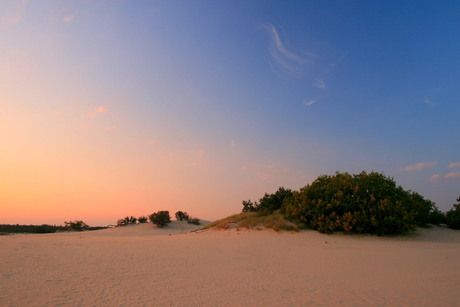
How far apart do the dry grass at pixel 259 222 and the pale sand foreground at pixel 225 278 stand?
5721 millimetres

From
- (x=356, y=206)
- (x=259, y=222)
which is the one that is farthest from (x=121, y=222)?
(x=356, y=206)

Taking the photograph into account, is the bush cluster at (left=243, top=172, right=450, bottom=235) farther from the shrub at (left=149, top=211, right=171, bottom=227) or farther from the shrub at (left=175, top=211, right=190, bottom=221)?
the shrub at (left=175, top=211, right=190, bottom=221)

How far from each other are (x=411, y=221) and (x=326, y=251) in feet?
22.1

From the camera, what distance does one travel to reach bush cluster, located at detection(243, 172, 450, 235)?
42.1 ft

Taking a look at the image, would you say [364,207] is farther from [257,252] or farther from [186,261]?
[186,261]

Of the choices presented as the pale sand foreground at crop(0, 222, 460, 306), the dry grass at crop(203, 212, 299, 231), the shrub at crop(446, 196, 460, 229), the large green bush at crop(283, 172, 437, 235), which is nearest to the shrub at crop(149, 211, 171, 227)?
the dry grass at crop(203, 212, 299, 231)

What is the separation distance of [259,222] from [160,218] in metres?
11.0

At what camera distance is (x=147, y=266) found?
5992mm

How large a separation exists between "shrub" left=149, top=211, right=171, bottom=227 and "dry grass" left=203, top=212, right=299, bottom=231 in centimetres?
732

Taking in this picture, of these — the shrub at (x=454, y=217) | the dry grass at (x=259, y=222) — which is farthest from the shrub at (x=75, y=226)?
the shrub at (x=454, y=217)

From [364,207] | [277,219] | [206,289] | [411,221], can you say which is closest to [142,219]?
[277,219]

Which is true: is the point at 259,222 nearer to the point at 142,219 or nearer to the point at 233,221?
the point at 233,221

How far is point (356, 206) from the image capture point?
44.8 ft

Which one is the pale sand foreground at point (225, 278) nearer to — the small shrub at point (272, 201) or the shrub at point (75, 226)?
the small shrub at point (272, 201)
